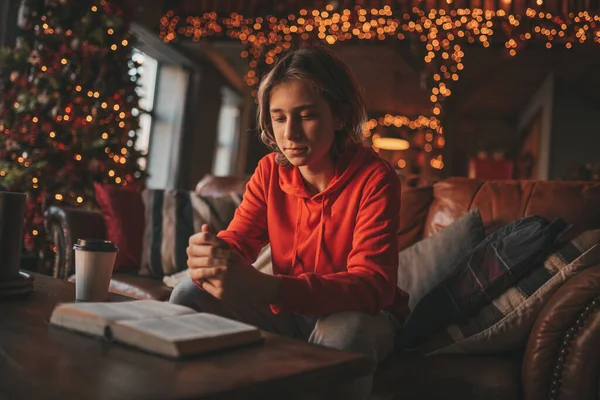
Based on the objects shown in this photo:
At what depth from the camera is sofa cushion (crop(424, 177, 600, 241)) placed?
2.03 m

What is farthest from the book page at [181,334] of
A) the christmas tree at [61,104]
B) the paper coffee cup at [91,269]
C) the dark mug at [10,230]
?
Result: the christmas tree at [61,104]

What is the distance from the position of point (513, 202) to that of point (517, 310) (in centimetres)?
68

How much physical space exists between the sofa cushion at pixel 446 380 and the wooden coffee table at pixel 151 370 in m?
0.61

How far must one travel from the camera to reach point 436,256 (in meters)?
2.00

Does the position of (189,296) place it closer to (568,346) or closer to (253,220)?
(253,220)

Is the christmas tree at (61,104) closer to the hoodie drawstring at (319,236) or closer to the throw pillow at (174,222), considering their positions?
the throw pillow at (174,222)

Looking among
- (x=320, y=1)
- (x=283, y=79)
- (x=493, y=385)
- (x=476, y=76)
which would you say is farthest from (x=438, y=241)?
(x=476, y=76)

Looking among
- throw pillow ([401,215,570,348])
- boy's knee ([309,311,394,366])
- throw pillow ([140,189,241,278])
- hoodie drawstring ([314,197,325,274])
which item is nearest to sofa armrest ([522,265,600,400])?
throw pillow ([401,215,570,348])

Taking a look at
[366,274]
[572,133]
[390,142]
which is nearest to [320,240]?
[366,274]

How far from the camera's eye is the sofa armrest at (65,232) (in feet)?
8.32

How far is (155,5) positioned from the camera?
19.9 ft

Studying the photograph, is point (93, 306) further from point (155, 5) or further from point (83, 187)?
point (155, 5)

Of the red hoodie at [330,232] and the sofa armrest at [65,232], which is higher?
the red hoodie at [330,232]

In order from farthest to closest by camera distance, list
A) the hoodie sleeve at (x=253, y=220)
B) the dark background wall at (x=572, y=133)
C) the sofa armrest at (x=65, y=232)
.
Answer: the dark background wall at (x=572, y=133) → the sofa armrest at (x=65, y=232) → the hoodie sleeve at (x=253, y=220)
